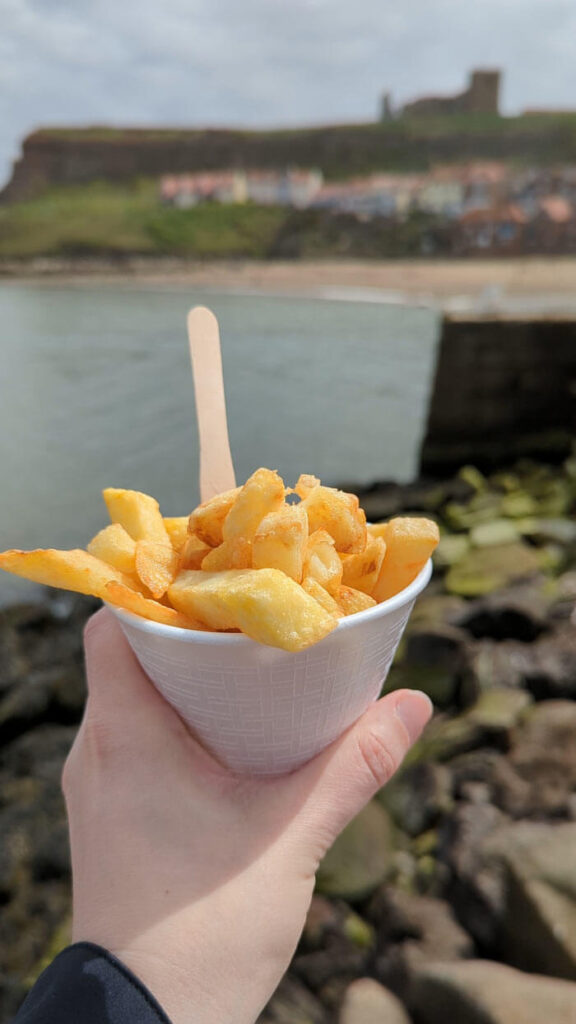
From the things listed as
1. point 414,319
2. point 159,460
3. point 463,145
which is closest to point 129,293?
point 414,319

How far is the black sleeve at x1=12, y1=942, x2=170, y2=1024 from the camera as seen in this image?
1.02 metres

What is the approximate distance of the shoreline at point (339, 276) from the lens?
3341cm

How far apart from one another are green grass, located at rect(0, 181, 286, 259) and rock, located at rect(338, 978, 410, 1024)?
43908 millimetres

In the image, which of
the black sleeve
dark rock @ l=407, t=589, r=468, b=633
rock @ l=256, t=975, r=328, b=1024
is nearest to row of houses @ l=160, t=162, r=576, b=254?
dark rock @ l=407, t=589, r=468, b=633

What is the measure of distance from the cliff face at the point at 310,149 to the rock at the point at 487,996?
5584 cm

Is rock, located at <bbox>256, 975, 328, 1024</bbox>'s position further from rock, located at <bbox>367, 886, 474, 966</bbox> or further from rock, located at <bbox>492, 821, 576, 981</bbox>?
rock, located at <bbox>492, 821, 576, 981</bbox>

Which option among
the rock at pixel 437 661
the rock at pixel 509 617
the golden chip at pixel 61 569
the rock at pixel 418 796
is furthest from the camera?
the rock at pixel 509 617

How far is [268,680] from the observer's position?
116cm

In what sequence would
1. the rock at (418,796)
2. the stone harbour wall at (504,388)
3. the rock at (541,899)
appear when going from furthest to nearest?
the stone harbour wall at (504,388) → the rock at (418,796) → the rock at (541,899)

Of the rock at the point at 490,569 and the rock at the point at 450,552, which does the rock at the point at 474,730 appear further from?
the rock at the point at 450,552

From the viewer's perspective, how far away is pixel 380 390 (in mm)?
17203

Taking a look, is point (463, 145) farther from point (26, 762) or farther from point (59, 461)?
point (26, 762)

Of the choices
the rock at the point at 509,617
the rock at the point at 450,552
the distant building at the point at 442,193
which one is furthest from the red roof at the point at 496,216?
the rock at the point at 509,617

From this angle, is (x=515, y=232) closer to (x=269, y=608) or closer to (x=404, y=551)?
(x=404, y=551)
